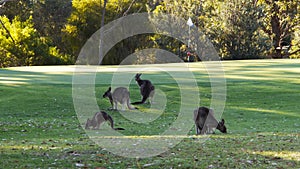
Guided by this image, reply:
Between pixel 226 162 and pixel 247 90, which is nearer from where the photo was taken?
pixel 226 162

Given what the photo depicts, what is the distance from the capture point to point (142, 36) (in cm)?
5050

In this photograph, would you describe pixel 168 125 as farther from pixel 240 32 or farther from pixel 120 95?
pixel 240 32

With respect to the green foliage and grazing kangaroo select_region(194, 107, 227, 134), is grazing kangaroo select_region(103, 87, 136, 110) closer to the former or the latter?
grazing kangaroo select_region(194, 107, 227, 134)

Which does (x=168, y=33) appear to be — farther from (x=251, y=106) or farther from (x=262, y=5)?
(x=251, y=106)

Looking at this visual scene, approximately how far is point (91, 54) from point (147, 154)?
3977cm

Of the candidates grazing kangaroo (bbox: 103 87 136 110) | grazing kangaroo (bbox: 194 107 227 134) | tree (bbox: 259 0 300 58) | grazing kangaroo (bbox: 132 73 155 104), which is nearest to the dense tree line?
tree (bbox: 259 0 300 58)

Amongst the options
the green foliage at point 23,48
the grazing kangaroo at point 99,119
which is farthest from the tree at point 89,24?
the grazing kangaroo at point 99,119

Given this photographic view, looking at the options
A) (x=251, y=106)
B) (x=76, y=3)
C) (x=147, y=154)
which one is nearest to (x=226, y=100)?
(x=251, y=106)

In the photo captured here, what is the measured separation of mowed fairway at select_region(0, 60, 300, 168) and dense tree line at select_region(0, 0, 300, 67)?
1687 cm

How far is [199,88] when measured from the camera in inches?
747

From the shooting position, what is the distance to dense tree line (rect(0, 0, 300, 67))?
1613 inches

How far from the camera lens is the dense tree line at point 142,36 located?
41.0 metres

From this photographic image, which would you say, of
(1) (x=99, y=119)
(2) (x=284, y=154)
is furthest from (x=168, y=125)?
(2) (x=284, y=154)

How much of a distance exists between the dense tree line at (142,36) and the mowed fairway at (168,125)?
16871 millimetres
